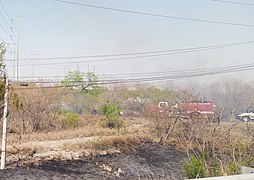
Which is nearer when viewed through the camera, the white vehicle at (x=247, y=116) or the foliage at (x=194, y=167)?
the foliage at (x=194, y=167)

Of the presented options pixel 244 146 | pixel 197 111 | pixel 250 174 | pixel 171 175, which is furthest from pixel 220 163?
pixel 197 111

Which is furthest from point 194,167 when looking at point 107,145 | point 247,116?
point 107,145

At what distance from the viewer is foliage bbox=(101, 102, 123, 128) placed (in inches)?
971

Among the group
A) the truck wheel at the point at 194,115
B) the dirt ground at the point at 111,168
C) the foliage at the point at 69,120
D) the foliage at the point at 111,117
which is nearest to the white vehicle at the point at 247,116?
the dirt ground at the point at 111,168

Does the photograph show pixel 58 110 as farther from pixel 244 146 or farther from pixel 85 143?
pixel 244 146

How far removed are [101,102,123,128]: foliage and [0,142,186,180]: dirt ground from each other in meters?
7.78

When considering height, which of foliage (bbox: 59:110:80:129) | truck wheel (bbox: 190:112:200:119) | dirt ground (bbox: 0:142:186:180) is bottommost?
dirt ground (bbox: 0:142:186:180)

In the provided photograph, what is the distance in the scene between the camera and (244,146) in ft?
22.0

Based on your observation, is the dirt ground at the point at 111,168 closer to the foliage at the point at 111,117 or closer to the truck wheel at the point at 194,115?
the truck wheel at the point at 194,115

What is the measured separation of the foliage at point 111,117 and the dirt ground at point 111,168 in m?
7.78

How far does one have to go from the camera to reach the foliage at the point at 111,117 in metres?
24.7

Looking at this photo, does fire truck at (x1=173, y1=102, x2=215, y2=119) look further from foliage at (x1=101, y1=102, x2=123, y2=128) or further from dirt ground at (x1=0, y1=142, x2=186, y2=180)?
foliage at (x1=101, y1=102, x2=123, y2=128)

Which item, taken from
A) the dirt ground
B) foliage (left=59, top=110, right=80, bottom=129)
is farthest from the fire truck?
foliage (left=59, top=110, right=80, bottom=129)

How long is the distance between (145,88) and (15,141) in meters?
18.2
